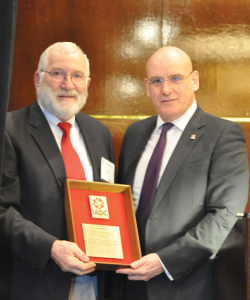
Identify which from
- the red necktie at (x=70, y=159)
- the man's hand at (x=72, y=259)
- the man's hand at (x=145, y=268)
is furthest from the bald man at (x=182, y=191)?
the red necktie at (x=70, y=159)

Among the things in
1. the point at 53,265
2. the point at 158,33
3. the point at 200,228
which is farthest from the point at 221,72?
the point at 53,265

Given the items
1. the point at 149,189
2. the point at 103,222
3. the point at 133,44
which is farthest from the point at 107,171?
the point at 133,44

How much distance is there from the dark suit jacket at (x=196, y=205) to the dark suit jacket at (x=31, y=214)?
0.48 meters

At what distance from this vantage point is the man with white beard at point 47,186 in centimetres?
193

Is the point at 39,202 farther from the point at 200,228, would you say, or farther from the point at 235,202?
the point at 235,202

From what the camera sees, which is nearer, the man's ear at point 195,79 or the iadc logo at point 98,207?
the iadc logo at point 98,207

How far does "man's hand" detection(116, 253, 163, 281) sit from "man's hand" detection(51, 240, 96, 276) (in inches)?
8.1

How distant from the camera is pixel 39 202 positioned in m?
2.05

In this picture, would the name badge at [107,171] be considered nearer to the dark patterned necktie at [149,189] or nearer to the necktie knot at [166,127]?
the dark patterned necktie at [149,189]

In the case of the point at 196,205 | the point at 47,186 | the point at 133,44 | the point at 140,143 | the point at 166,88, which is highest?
the point at 133,44

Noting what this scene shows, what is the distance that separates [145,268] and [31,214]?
2.26ft

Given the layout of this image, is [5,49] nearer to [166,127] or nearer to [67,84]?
[67,84]

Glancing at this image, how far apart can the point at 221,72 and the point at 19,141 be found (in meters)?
1.87

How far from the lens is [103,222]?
2.02 meters
